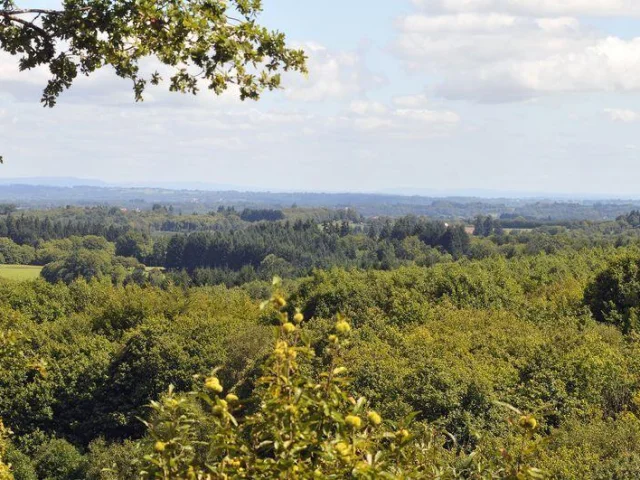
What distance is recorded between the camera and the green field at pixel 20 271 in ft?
335

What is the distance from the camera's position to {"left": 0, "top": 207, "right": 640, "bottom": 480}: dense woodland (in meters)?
4.17

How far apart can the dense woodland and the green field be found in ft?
179

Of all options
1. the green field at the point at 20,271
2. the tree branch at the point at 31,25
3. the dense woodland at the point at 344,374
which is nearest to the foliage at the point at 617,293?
the dense woodland at the point at 344,374

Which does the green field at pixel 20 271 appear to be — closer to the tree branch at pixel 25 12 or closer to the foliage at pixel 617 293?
the foliage at pixel 617 293

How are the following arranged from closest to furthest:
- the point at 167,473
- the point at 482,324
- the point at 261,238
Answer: the point at 167,473, the point at 482,324, the point at 261,238

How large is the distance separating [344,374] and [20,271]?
336 feet

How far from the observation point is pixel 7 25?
25.0 feet

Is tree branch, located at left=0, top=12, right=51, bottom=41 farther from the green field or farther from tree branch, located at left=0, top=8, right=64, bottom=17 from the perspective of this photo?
the green field

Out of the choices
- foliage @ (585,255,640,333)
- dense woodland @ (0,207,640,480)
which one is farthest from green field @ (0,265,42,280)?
foliage @ (585,255,640,333)

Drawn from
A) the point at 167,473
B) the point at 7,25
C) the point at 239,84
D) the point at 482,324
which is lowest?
the point at 482,324

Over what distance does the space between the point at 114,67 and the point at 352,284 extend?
31347mm

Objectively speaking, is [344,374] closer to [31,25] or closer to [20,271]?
[31,25]

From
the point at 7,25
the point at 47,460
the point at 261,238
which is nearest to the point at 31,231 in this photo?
the point at 261,238

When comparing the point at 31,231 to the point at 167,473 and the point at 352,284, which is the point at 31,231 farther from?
the point at 167,473
